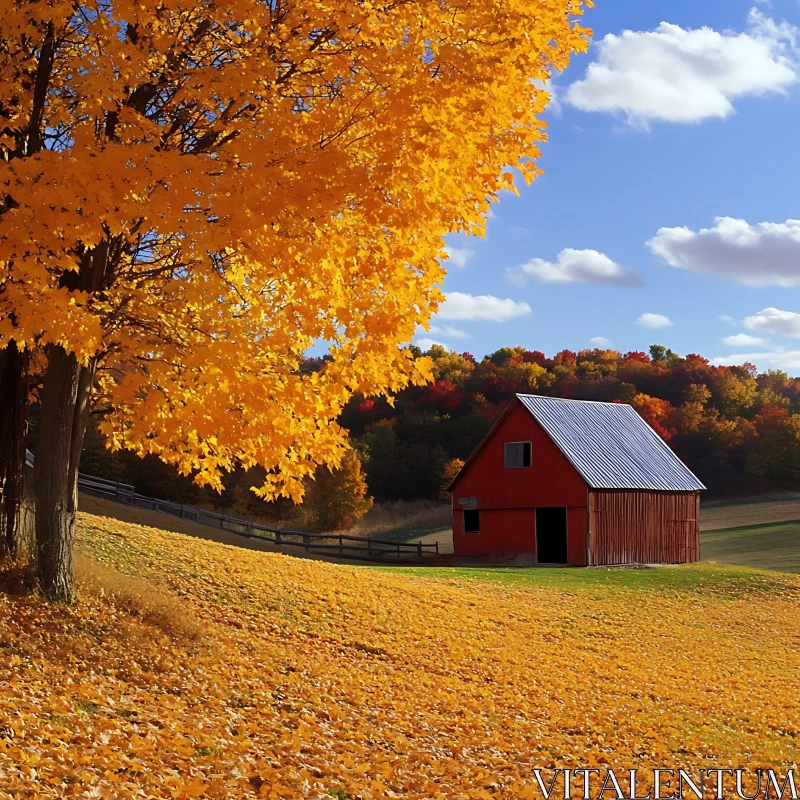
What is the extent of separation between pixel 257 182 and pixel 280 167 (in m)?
0.27

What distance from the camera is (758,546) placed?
140ft

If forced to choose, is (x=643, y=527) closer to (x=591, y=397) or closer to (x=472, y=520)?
(x=472, y=520)

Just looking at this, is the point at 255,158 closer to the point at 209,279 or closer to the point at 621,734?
the point at 209,279

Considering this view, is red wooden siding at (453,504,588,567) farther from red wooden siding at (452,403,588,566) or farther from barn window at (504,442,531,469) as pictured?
barn window at (504,442,531,469)

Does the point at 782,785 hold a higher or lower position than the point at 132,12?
lower

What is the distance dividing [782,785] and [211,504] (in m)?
43.9

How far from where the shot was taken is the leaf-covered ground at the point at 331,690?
6.98 m

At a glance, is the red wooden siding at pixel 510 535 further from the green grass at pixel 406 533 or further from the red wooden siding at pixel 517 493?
Result: the green grass at pixel 406 533

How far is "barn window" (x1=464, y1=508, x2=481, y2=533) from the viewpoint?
3728cm

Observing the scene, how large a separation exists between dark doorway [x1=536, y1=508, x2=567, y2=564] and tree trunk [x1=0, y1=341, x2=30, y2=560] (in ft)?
85.4

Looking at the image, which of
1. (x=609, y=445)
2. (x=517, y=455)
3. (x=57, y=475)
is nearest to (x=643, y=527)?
(x=609, y=445)

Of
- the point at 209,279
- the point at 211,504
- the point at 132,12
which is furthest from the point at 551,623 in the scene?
the point at 211,504

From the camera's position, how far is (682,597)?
25062mm

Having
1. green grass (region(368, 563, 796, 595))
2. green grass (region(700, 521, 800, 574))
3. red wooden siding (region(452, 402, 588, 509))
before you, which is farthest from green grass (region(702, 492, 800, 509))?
green grass (region(368, 563, 796, 595))
